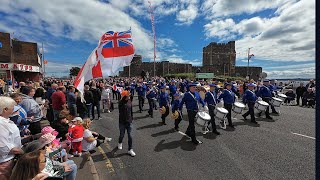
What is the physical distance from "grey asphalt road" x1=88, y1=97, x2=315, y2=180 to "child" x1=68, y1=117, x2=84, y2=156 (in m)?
0.54

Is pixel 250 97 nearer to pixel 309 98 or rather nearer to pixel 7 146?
pixel 309 98

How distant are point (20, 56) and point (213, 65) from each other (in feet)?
171

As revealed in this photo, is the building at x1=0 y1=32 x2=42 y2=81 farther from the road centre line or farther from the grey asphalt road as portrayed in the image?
the grey asphalt road

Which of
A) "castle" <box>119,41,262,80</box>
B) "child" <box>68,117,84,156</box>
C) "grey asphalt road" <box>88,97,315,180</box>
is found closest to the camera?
"grey asphalt road" <box>88,97,315,180</box>

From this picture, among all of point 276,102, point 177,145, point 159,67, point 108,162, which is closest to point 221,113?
point 177,145

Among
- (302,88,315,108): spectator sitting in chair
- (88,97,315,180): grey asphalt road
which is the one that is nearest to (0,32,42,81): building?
(88,97,315,180): grey asphalt road

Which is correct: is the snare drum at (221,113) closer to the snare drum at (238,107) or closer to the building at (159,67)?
the snare drum at (238,107)

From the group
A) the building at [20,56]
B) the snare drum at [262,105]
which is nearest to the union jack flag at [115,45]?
the snare drum at [262,105]

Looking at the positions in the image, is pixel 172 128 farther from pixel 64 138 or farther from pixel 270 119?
pixel 270 119

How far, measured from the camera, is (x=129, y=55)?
21.3ft

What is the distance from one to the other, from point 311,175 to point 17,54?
149 feet

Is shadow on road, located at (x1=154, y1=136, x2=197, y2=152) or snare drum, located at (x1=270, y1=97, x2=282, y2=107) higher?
snare drum, located at (x1=270, y1=97, x2=282, y2=107)

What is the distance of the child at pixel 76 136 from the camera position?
5478 millimetres

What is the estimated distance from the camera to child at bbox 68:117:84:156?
5.48 m
